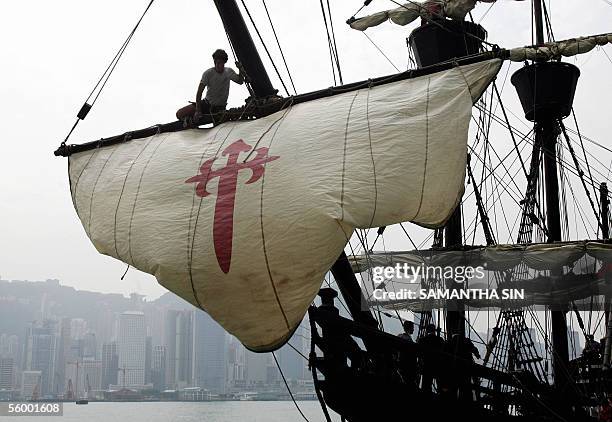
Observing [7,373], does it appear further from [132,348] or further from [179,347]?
[179,347]

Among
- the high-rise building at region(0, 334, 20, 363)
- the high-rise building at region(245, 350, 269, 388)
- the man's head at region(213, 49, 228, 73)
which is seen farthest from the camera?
the high-rise building at region(0, 334, 20, 363)

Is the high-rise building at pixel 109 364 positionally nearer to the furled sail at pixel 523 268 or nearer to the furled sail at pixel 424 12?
the furled sail at pixel 424 12

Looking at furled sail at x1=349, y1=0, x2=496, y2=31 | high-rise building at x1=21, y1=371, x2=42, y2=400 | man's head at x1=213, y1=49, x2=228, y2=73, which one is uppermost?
furled sail at x1=349, y1=0, x2=496, y2=31

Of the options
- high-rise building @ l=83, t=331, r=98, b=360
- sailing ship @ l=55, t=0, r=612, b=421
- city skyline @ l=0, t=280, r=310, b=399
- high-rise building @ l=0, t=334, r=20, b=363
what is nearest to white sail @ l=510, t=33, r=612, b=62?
sailing ship @ l=55, t=0, r=612, b=421

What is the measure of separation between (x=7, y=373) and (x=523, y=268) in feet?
441

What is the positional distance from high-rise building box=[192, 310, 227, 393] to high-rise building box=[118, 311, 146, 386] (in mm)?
11547

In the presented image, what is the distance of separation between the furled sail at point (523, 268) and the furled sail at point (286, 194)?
516 cm

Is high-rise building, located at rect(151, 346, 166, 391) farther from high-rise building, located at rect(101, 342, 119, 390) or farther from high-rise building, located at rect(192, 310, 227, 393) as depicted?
high-rise building, located at rect(101, 342, 119, 390)

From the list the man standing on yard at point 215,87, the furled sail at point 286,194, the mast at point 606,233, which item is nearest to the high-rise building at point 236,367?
the mast at point 606,233

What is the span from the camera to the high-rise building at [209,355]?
139000 millimetres

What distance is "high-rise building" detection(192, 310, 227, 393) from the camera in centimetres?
13900

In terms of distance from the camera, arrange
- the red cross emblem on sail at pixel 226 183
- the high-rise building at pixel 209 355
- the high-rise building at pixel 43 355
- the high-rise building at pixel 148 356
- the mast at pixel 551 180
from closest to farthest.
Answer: the red cross emblem on sail at pixel 226 183 → the mast at pixel 551 180 → the high-rise building at pixel 43 355 → the high-rise building at pixel 148 356 → the high-rise building at pixel 209 355

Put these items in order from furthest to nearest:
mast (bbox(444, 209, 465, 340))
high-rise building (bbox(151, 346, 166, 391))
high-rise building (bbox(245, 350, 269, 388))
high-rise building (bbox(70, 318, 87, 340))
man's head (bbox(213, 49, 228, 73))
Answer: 1. high-rise building (bbox(70, 318, 87, 340))
2. high-rise building (bbox(151, 346, 166, 391))
3. high-rise building (bbox(245, 350, 269, 388))
4. mast (bbox(444, 209, 465, 340))
5. man's head (bbox(213, 49, 228, 73))

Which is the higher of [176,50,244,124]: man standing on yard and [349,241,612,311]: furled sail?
[176,50,244,124]: man standing on yard
